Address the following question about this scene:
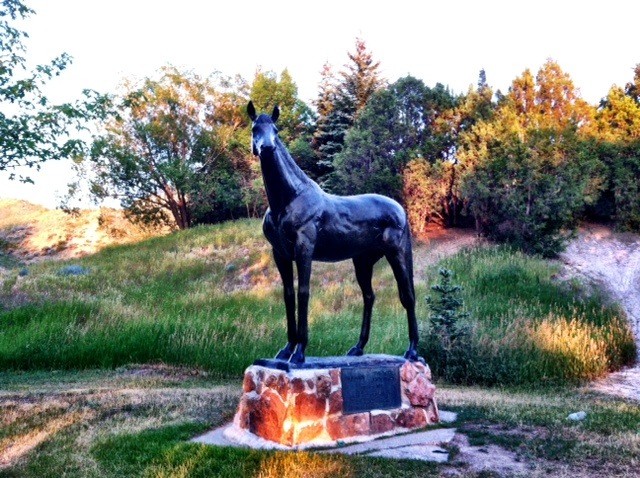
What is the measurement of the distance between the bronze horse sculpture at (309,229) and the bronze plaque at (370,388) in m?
0.45

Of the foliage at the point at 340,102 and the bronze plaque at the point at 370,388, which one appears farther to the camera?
the foliage at the point at 340,102

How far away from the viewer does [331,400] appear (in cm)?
541

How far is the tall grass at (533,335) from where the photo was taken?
9484 millimetres

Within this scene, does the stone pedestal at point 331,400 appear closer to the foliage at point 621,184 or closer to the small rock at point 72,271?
the small rock at point 72,271

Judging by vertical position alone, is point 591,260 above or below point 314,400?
above

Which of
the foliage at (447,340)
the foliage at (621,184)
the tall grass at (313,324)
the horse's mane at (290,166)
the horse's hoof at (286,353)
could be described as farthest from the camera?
the foliage at (621,184)

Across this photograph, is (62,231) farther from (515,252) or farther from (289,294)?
(289,294)

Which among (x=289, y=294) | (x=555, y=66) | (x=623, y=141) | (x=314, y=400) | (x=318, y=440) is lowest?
(x=318, y=440)

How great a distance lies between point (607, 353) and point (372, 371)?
6547 mm

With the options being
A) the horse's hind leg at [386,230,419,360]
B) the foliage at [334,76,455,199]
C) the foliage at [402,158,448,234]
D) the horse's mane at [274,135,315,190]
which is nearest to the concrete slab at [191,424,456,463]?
the horse's hind leg at [386,230,419,360]

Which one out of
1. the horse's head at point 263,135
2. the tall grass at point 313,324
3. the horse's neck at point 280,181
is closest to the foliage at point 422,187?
the tall grass at point 313,324

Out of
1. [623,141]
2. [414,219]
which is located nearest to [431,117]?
[414,219]

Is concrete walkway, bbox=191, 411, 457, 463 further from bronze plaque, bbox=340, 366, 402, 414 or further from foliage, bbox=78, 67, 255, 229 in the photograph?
foliage, bbox=78, 67, 255, 229

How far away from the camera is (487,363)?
31.1 feet
